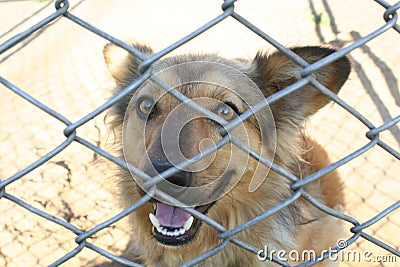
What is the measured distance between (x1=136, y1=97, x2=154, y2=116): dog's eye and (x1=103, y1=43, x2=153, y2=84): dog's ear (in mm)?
489

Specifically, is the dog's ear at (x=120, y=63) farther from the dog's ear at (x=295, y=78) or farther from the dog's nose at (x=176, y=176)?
the dog's nose at (x=176, y=176)

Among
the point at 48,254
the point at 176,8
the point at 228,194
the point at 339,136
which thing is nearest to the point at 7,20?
the point at 176,8

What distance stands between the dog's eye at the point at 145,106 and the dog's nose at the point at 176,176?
2.28 ft

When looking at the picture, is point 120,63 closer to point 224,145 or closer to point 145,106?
point 145,106

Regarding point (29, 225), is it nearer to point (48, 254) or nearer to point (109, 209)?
point (48, 254)

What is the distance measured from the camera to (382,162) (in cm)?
397

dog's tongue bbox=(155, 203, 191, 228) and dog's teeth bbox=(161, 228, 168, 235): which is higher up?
dog's tongue bbox=(155, 203, 191, 228)

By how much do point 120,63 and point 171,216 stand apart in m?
1.31

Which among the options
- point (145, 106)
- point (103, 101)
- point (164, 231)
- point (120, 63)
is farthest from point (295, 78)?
point (103, 101)

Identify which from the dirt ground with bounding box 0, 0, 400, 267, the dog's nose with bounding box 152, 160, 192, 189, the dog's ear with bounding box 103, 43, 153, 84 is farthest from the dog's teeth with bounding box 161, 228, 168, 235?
the dog's ear with bounding box 103, 43, 153, 84

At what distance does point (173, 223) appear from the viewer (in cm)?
210

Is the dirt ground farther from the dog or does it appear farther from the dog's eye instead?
the dog's eye

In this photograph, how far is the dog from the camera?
81.7 inches

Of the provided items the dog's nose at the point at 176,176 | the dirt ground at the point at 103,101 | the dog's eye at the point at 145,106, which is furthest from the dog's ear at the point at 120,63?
the dog's nose at the point at 176,176
